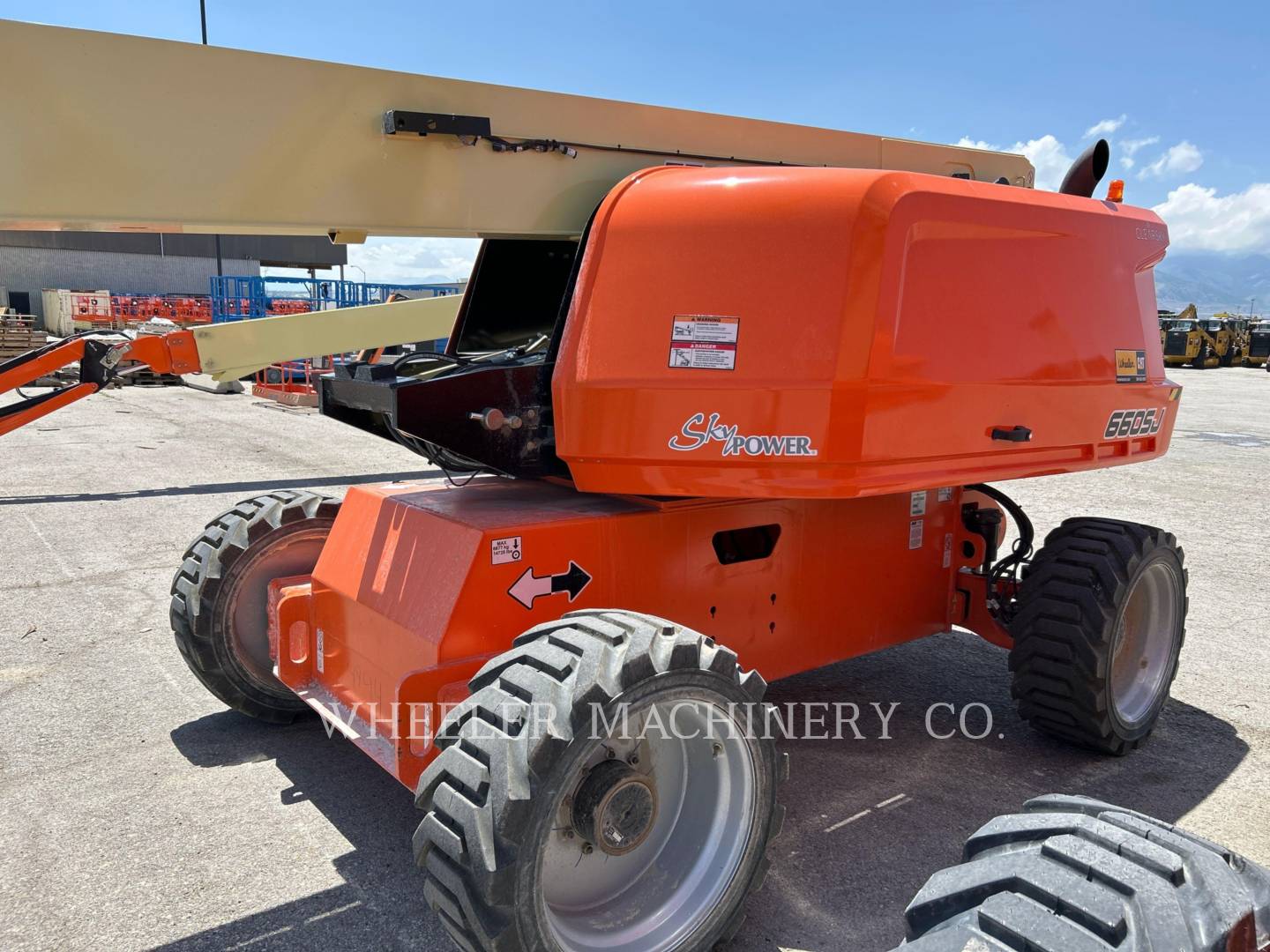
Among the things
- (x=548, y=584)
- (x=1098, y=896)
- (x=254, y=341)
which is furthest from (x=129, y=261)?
(x=1098, y=896)

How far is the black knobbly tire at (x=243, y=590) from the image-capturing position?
4.34 meters

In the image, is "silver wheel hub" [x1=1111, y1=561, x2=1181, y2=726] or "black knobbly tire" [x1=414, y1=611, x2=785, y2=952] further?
"silver wheel hub" [x1=1111, y1=561, x2=1181, y2=726]

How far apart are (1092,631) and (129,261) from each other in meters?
51.7

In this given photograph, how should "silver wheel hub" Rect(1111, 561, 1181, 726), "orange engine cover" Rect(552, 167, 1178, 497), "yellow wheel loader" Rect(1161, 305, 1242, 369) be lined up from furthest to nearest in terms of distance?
"yellow wheel loader" Rect(1161, 305, 1242, 369) → "silver wheel hub" Rect(1111, 561, 1181, 726) → "orange engine cover" Rect(552, 167, 1178, 497)

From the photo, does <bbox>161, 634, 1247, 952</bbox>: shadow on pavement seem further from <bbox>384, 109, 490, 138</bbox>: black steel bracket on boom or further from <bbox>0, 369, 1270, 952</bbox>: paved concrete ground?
<bbox>384, 109, 490, 138</bbox>: black steel bracket on boom

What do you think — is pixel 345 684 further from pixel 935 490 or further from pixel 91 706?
pixel 935 490

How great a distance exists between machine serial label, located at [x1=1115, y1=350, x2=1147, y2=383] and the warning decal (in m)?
1.90

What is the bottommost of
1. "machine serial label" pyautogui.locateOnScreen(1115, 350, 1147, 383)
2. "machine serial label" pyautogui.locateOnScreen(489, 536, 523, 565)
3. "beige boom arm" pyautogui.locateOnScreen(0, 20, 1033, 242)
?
"machine serial label" pyautogui.locateOnScreen(489, 536, 523, 565)

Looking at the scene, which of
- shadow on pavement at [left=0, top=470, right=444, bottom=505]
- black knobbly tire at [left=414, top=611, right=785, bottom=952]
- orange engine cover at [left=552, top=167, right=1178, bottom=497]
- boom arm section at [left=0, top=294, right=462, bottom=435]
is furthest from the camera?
shadow on pavement at [left=0, top=470, right=444, bottom=505]

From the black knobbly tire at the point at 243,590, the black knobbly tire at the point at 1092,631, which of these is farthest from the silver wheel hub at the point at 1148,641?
the black knobbly tire at the point at 243,590

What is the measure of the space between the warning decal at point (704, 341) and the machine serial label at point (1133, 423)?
192cm

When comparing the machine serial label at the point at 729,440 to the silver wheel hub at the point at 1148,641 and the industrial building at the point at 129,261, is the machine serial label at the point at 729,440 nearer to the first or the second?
the silver wheel hub at the point at 1148,641

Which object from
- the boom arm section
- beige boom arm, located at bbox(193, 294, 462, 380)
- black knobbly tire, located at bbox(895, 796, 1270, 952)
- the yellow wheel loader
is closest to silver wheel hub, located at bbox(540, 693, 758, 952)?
black knobbly tire, located at bbox(895, 796, 1270, 952)

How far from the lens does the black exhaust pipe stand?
167 inches
